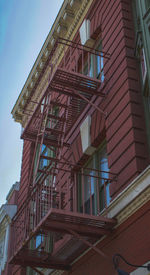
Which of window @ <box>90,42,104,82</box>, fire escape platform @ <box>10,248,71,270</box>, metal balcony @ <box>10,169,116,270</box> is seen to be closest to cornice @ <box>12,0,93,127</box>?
window @ <box>90,42,104,82</box>

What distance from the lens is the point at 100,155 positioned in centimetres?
1342

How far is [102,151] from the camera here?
13297mm

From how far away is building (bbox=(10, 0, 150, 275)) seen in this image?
10203mm

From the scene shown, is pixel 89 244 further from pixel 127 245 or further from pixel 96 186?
pixel 96 186

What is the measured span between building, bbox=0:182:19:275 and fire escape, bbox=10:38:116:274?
3362mm

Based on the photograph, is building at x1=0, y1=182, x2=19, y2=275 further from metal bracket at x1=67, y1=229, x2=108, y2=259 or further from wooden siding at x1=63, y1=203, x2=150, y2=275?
metal bracket at x1=67, y1=229, x2=108, y2=259

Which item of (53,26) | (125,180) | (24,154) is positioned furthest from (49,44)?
(125,180)

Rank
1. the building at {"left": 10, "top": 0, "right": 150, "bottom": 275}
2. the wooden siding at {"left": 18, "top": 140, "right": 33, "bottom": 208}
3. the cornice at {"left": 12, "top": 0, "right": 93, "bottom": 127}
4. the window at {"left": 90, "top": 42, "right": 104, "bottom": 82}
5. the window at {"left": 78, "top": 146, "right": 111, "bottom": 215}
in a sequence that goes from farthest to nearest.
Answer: the wooden siding at {"left": 18, "top": 140, "right": 33, "bottom": 208}, the cornice at {"left": 12, "top": 0, "right": 93, "bottom": 127}, the window at {"left": 90, "top": 42, "right": 104, "bottom": 82}, the window at {"left": 78, "top": 146, "right": 111, "bottom": 215}, the building at {"left": 10, "top": 0, "right": 150, "bottom": 275}

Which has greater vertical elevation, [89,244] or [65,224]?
[65,224]

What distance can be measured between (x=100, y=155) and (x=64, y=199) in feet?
7.23

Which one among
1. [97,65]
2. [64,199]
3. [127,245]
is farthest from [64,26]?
[127,245]

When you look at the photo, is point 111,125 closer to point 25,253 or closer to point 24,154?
point 25,253

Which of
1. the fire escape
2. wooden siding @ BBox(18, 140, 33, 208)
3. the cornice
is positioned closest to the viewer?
the fire escape

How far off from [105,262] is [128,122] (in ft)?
11.8
